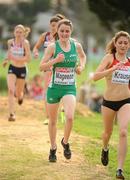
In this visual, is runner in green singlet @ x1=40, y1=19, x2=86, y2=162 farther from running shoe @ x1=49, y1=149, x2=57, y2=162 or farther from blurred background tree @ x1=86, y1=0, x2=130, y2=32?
blurred background tree @ x1=86, y1=0, x2=130, y2=32

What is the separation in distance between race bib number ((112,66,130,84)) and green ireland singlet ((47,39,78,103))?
74 cm

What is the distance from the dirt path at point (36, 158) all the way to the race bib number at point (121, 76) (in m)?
1.37

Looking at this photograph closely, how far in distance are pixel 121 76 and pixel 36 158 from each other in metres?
2.02

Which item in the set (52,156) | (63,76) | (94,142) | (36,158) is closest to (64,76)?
(63,76)

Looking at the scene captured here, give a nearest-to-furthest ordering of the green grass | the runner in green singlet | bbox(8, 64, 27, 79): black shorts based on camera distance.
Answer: the runner in green singlet, the green grass, bbox(8, 64, 27, 79): black shorts

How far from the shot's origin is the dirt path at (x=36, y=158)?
8523mm

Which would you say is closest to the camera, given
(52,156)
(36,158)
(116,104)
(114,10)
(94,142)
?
(116,104)

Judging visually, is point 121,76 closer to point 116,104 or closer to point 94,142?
point 116,104

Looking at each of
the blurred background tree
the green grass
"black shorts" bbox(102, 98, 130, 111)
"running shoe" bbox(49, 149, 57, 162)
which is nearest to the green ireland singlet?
"black shorts" bbox(102, 98, 130, 111)

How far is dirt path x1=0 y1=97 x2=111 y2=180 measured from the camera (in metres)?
8.52

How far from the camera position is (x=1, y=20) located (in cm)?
7144

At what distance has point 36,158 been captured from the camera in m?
9.46

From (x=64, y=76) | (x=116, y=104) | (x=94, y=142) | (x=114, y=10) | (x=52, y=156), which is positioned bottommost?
(x=94, y=142)

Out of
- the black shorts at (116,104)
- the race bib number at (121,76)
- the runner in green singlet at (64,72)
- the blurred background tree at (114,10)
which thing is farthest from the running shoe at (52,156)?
the blurred background tree at (114,10)
